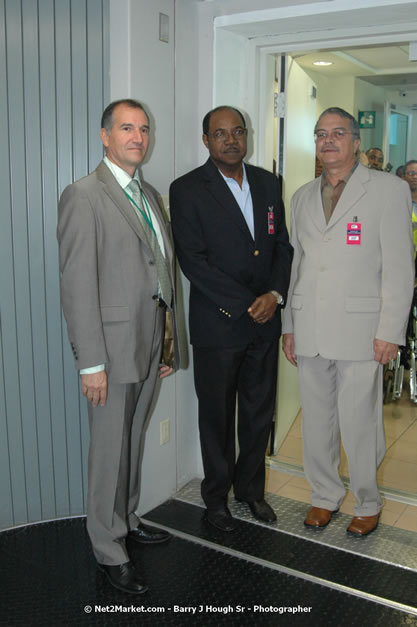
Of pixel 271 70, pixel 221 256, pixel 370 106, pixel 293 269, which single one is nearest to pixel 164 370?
pixel 221 256

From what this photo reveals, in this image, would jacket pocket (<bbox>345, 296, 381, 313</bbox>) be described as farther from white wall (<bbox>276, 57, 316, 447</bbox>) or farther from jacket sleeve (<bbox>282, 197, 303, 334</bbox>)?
white wall (<bbox>276, 57, 316, 447</bbox>)

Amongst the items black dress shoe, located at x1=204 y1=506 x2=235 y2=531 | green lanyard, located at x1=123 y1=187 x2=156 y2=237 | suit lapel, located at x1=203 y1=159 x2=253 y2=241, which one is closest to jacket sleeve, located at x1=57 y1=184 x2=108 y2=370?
green lanyard, located at x1=123 y1=187 x2=156 y2=237

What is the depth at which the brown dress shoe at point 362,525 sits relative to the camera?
2742 millimetres

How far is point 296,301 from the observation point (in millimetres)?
2715

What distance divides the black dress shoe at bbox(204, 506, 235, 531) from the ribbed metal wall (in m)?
0.73

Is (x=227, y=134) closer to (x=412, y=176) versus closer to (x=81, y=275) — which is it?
(x=81, y=275)

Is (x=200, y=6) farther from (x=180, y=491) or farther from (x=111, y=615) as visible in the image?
(x=111, y=615)

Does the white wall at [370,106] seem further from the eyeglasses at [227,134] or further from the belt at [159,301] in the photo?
the belt at [159,301]

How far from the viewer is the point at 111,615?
7.14ft

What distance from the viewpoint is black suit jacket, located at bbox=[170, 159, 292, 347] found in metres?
2.55

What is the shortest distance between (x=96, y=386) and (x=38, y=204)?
2.90 feet

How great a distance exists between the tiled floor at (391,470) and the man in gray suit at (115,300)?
1.17 m

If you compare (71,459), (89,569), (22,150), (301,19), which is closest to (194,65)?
(301,19)

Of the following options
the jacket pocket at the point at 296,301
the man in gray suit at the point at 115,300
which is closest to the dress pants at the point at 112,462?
the man in gray suit at the point at 115,300
